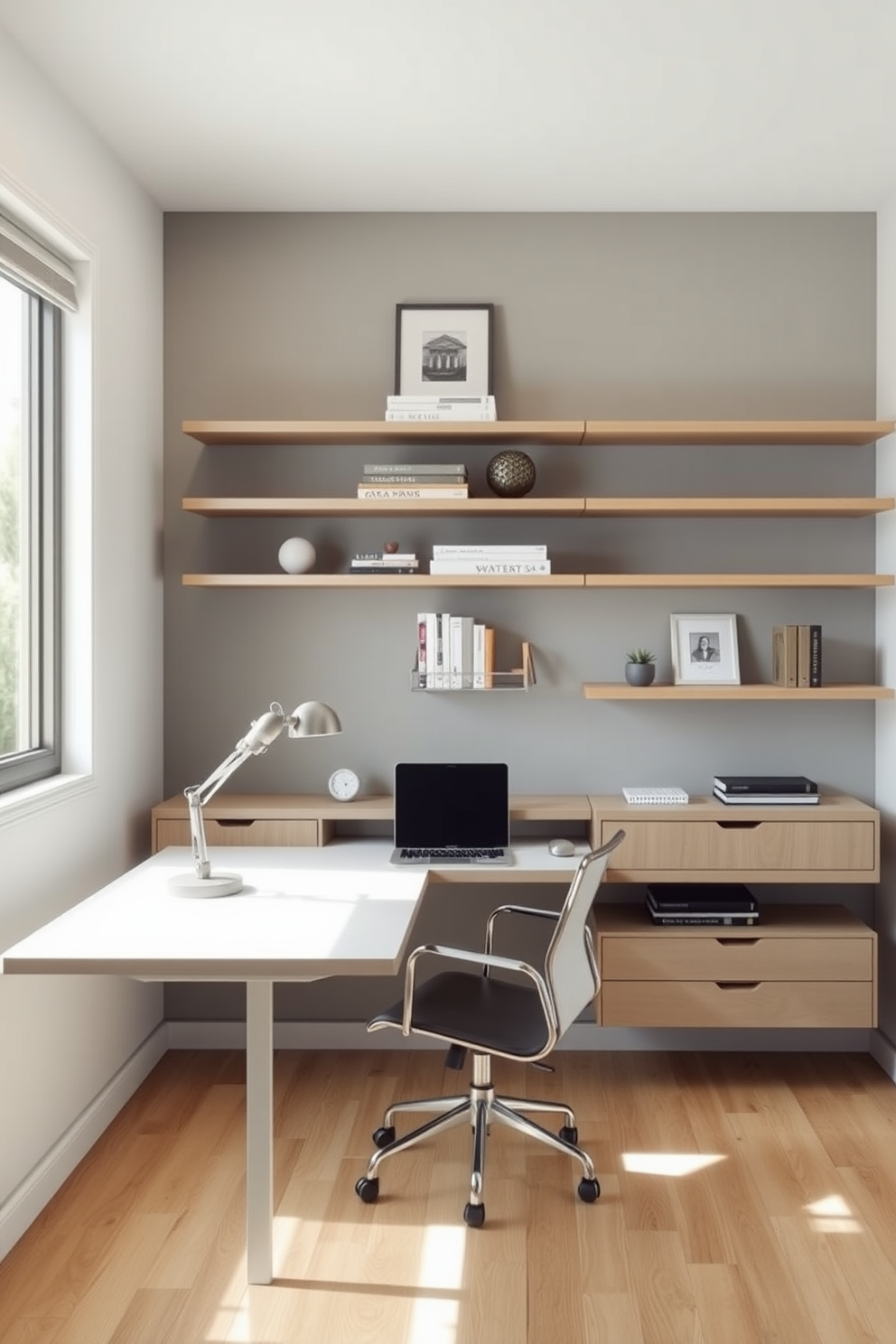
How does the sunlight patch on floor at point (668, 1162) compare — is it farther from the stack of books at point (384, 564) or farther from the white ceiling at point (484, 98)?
the white ceiling at point (484, 98)

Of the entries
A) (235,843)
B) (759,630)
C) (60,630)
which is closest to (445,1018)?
(235,843)

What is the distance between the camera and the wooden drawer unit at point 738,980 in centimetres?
325

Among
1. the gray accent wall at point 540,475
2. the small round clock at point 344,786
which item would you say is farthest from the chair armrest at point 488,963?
the gray accent wall at point 540,475

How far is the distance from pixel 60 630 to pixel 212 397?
1079 mm

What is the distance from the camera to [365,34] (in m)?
2.51

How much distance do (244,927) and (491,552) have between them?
1.49 meters

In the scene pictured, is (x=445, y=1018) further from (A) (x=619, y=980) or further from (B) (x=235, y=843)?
(B) (x=235, y=843)

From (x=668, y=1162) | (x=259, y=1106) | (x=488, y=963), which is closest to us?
(x=259, y=1106)

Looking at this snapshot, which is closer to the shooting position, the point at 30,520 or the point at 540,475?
the point at 30,520

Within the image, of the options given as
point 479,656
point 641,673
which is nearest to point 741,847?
point 641,673

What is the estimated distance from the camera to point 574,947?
2623 millimetres

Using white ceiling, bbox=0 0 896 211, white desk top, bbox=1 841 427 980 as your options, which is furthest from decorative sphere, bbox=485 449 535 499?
white desk top, bbox=1 841 427 980

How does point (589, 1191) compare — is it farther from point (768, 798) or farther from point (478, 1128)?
point (768, 798)

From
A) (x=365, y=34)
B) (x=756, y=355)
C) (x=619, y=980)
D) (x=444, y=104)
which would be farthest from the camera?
(x=756, y=355)
